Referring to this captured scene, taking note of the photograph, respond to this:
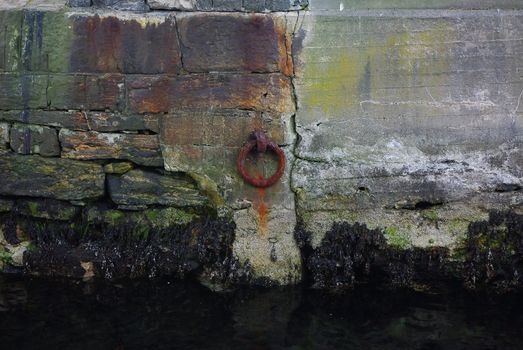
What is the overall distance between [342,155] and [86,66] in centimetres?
209

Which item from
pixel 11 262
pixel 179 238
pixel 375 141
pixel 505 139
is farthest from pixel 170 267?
pixel 505 139

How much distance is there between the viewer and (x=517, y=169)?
6.57 meters

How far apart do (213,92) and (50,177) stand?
4.89 ft

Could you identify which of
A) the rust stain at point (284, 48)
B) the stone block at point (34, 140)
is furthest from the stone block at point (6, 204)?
the rust stain at point (284, 48)

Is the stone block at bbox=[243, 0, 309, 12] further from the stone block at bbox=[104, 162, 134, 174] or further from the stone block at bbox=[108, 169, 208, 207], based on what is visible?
the stone block at bbox=[104, 162, 134, 174]

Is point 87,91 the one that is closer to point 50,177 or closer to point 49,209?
point 50,177

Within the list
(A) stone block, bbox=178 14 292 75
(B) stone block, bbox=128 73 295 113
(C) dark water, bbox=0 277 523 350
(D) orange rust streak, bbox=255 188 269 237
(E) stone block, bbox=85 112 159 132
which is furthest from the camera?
(D) orange rust streak, bbox=255 188 269 237

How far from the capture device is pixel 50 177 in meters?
6.72

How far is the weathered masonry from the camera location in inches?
252

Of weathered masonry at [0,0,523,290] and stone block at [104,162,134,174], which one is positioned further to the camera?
stone block at [104,162,134,174]

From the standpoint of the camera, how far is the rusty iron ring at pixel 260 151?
21.0 ft

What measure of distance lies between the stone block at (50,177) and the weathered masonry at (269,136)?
0.01 meters

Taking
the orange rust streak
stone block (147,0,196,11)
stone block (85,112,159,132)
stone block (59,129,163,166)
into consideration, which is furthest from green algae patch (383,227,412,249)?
stone block (147,0,196,11)

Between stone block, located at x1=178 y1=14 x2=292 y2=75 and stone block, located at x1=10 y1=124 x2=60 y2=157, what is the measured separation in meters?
1.23
